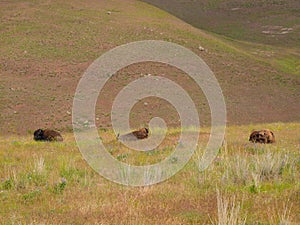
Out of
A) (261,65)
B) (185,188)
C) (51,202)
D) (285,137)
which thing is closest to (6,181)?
(51,202)

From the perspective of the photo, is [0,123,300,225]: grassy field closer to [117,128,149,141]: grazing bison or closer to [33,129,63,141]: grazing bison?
[117,128,149,141]: grazing bison

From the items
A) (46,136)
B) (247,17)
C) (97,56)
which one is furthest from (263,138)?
(247,17)

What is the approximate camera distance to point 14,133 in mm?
31312

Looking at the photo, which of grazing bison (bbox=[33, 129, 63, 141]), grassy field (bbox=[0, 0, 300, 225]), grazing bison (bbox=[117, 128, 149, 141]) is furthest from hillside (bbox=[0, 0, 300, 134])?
grazing bison (bbox=[117, 128, 149, 141])

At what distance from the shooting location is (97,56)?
50281 mm

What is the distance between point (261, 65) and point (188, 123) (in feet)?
76.1

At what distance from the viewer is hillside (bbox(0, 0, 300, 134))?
37.7 meters

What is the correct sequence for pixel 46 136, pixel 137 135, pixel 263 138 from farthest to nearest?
pixel 46 136 → pixel 137 135 → pixel 263 138

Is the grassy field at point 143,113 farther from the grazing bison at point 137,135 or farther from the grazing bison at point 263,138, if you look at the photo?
the grazing bison at point 137,135

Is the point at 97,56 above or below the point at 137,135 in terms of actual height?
below

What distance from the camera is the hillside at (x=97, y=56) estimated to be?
3772 cm

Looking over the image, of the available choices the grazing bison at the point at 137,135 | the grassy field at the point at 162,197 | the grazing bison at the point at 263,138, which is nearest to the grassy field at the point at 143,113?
the grassy field at the point at 162,197

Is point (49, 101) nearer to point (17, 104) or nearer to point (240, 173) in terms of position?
point (17, 104)

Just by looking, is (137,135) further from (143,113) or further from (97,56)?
(97,56)
